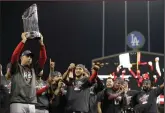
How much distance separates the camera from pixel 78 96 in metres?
4.57

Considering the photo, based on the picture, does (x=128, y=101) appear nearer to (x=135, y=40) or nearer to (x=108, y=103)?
(x=108, y=103)

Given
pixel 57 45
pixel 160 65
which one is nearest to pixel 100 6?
pixel 57 45

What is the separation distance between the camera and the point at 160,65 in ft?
24.4

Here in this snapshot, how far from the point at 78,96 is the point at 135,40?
387cm

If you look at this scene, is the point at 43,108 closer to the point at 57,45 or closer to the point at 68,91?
the point at 68,91

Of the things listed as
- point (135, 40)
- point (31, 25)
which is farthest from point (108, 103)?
point (135, 40)

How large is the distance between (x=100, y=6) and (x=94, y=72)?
4231mm

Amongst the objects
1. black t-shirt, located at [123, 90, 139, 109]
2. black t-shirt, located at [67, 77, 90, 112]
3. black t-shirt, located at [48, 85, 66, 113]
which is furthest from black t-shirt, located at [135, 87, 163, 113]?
black t-shirt, located at [48, 85, 66, 113]

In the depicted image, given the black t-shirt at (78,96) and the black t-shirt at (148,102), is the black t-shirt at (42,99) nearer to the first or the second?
the black t-shirt at (78,96)

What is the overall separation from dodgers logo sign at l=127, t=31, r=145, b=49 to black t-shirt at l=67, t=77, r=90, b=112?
3.77m

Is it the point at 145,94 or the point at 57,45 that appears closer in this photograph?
the point at 145,94

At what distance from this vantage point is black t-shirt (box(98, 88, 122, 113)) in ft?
15.6

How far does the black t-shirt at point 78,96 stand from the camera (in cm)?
455

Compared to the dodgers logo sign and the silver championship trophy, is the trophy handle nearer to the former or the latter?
the silver championship trophy
